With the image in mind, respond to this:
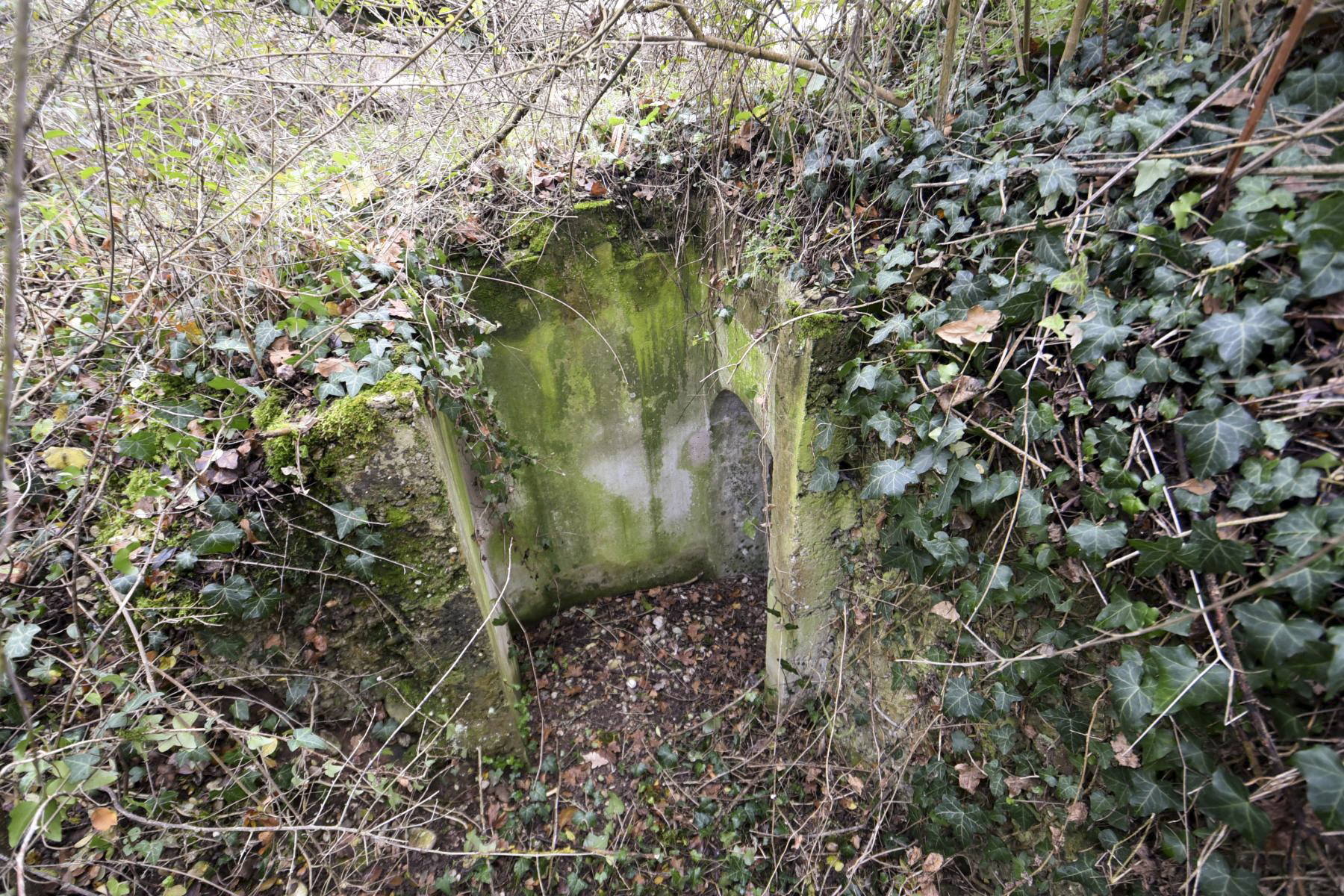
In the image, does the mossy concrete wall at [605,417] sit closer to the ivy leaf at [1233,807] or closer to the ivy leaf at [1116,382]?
the ivy leaf at [1116,382]

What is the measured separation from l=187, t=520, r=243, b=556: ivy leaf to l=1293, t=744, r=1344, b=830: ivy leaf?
10.5ft

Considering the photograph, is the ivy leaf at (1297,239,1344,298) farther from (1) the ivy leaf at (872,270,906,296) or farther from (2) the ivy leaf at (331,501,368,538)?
(2) the ivy leaf at (331,501,368,538)

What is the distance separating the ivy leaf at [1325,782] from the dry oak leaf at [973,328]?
4.20ft

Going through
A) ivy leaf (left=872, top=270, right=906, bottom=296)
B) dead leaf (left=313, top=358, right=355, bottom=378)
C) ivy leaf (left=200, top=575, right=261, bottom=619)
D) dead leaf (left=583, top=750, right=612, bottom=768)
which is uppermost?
ivy leaf (left=872, top=270, right=906, bottom=296)

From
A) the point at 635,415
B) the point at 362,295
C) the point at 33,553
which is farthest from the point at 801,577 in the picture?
the point at 33,553

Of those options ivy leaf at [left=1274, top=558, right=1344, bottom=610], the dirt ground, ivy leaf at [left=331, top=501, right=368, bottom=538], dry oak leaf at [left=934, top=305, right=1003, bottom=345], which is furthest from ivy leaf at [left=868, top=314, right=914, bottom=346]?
the dirt ground

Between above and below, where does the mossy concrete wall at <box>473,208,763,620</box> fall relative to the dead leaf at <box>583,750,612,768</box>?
above

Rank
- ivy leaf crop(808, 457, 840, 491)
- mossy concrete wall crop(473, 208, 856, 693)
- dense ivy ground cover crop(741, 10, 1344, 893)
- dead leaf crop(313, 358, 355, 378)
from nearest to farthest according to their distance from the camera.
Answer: dense ivy ground cover crop(741, 10, 1344, 893) → dead leaf crop(313, 358, 355, 378) → ivy leaf crop(808, 457, 840, 491) → mossy concrete wall crop(473, 208, 856, 693)

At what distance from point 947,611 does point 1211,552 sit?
86 cm

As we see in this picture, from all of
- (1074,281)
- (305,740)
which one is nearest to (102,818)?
(305,740)

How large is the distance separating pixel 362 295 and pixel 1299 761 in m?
3.64

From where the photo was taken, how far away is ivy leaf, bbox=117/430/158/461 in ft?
6.55

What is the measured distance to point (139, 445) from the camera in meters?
2.02

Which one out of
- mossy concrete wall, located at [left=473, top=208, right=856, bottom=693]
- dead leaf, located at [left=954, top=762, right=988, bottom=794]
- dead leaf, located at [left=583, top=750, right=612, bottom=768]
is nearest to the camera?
dead leaf, located at [left=954, top=762, right=988, bottom=794]
